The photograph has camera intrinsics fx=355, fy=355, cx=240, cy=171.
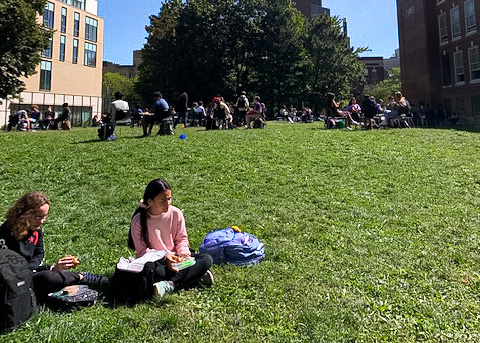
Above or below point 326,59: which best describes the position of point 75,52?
above

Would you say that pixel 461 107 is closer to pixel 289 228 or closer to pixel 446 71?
pixel 446 71

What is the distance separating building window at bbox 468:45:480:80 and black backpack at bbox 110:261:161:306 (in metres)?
36.3

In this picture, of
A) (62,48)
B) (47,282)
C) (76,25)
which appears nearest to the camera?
(47,282)

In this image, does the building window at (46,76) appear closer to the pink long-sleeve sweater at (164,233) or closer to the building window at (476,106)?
the building window at (476,106)

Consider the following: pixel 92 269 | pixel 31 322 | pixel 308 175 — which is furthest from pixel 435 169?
pixel 31 322

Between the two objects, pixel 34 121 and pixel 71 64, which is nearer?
pixel 34 121

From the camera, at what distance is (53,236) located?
5.46 metres

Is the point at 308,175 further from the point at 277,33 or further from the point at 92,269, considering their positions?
the point at 277,33

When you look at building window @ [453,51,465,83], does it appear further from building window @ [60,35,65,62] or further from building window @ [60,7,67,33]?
building window @ [60,7,67,33]

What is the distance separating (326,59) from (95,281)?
146 ft

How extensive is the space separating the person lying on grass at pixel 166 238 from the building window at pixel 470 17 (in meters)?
36.7

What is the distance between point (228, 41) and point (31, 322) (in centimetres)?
4177

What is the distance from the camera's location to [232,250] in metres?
4.31

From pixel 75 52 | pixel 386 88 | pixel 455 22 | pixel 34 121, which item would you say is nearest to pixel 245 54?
pixel 455 22
